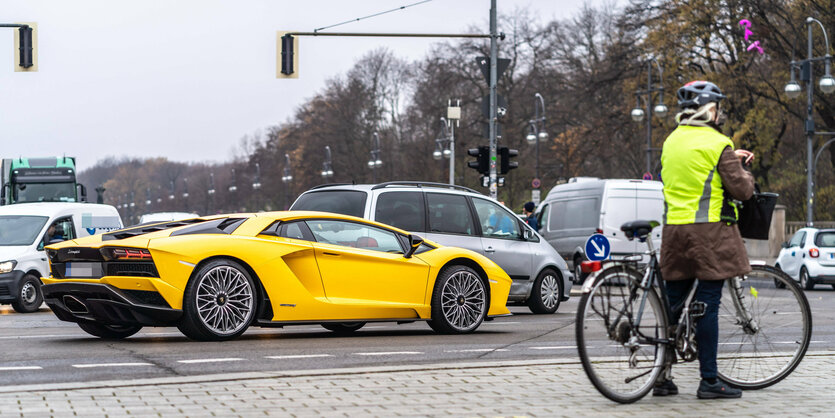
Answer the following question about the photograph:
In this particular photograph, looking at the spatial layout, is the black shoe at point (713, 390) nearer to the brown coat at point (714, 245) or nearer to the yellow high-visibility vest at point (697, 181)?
the brown coat at point (714, 245)

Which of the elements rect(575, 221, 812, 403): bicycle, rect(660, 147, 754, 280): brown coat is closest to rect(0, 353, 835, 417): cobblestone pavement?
rect(575, 221, 812, 403): bicycle

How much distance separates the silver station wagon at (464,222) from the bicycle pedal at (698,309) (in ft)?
25.7

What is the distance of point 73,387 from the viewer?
299 inches

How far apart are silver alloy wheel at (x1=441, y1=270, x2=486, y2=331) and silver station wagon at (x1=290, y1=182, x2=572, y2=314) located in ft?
7.64

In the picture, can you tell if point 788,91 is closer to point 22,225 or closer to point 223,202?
point 22,225

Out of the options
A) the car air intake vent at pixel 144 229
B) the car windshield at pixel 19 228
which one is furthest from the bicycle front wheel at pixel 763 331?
the car windshield at pixel 19 228

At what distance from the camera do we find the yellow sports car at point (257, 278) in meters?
11.1

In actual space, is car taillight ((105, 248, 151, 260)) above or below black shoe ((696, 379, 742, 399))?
above

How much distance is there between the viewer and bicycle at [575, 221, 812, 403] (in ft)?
22.9

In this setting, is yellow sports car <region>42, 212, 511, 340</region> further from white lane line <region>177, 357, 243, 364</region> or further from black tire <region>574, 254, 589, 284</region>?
black tire <region>574, 254, 589, 284</region>

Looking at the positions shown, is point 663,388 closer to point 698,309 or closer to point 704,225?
point 698,309

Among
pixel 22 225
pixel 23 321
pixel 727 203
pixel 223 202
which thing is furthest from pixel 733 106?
pixel 223 202

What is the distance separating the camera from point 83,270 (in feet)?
37.2

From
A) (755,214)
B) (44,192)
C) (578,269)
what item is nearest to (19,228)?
(578,269)
